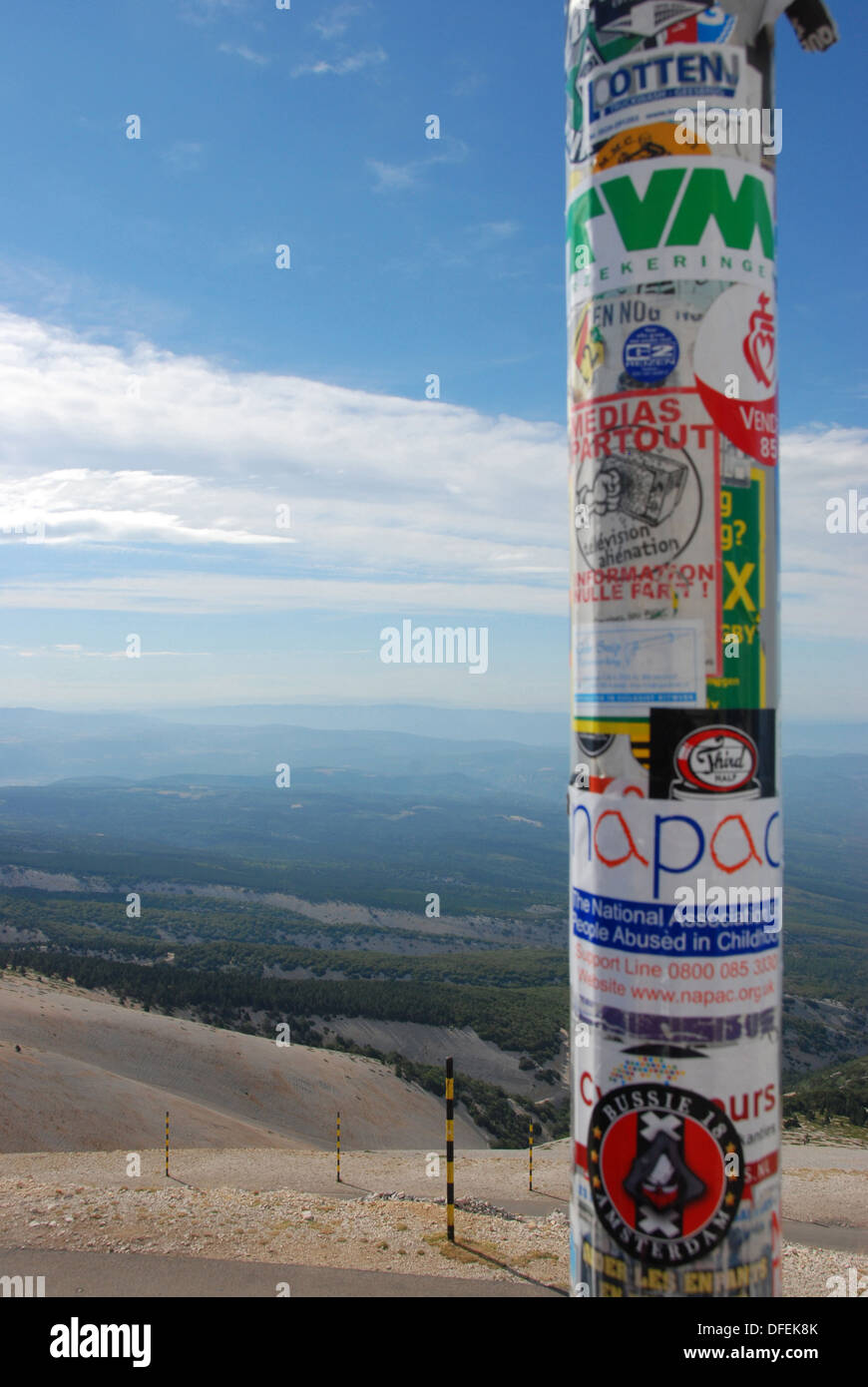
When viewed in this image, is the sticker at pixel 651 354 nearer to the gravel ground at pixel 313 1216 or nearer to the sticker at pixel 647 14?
the sticker at pixel 647 14

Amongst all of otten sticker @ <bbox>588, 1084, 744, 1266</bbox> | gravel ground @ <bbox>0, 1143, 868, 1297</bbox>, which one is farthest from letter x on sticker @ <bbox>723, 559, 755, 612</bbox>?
gravel ground @ <bbox>0, 1143, 868, 1297</bbox>

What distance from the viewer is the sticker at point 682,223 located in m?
4.60

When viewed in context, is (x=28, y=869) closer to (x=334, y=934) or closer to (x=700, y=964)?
(x=334, y=934)

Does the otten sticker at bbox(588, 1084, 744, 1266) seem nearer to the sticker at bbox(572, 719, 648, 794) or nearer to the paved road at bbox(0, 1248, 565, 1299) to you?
the sticker at bbox(572, 719, 648, 794)

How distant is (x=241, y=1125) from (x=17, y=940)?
173 ft

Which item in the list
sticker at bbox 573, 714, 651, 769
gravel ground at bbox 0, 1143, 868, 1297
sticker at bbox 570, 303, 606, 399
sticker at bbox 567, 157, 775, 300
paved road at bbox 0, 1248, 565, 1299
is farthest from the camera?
gravel ground at bbox 0, 1143, 868, 1297

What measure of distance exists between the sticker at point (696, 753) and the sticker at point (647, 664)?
105 millimetres

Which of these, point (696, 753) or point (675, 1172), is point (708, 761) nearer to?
point (696, 753)

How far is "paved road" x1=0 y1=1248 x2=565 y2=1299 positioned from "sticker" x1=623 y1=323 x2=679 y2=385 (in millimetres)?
8856

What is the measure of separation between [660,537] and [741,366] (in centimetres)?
105

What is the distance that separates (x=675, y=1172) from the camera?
482cm

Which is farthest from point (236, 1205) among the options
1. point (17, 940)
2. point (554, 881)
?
point (554, 881)

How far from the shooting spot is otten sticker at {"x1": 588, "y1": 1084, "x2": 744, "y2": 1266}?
4793 mm

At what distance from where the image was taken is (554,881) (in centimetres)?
17462
